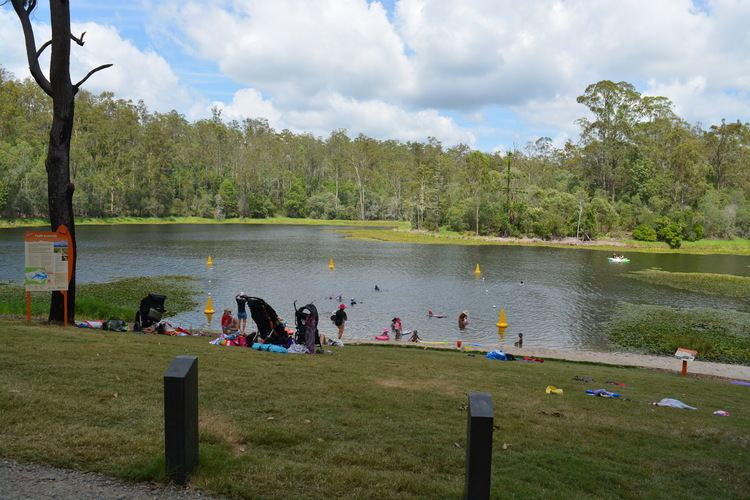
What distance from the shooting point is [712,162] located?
320ft

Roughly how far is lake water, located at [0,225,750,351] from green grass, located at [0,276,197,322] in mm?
1412

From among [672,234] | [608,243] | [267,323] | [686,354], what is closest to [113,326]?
[267,323]

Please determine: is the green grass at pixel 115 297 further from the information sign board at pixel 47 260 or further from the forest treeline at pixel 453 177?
the forest treeline at pixel 453 177

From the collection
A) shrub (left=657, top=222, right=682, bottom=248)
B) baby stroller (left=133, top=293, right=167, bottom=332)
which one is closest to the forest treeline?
shrub (left=657, top=222, right=682, bottom=248)

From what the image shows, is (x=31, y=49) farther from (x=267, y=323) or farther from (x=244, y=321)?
(x=244, y=321)

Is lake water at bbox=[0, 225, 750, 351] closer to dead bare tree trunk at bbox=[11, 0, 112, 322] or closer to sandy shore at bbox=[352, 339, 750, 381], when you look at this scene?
sandy shore at bbox=[352, 339, 750, 381]

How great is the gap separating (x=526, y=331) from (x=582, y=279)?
19138mm

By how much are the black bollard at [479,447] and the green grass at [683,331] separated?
21310 millimetres

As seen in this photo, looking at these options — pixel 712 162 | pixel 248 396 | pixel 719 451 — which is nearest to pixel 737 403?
pixel 719 451

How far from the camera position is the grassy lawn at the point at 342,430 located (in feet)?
17.0

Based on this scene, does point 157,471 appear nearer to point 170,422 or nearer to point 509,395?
point 170,422

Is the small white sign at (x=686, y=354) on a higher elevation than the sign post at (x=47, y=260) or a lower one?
lower

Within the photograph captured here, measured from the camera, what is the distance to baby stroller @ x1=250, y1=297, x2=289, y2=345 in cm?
1368

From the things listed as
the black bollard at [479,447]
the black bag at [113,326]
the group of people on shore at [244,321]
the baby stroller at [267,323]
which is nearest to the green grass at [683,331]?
the group of people on shore at [244,321]
